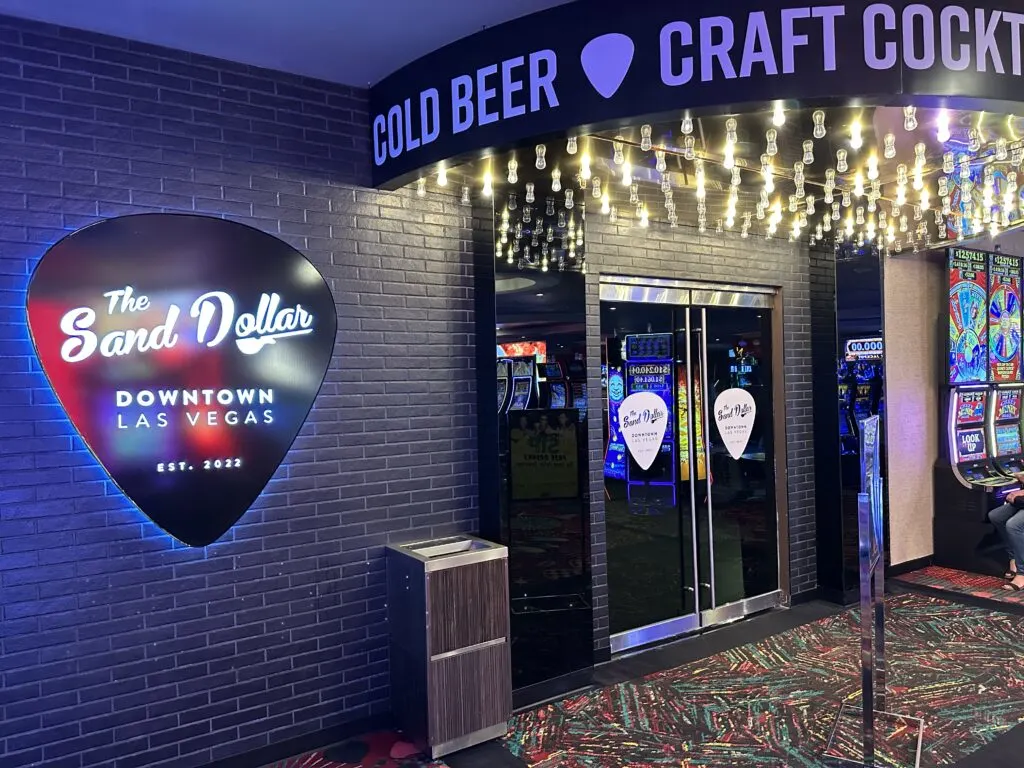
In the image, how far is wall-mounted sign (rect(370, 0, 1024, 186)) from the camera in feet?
8.20

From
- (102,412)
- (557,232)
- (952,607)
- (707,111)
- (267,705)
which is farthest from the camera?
(952,607)

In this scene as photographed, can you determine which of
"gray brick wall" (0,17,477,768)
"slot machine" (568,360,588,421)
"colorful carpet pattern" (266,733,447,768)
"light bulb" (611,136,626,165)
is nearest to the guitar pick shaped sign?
"gray brick wall" (0,17,477,768)

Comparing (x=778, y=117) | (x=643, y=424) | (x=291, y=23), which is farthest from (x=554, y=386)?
(x=291, y=23)

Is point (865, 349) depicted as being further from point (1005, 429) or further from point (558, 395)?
point (558, 395)

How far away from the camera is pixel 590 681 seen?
4.23 meters

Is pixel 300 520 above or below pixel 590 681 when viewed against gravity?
above

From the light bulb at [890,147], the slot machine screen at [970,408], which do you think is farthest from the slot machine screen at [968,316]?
the light bulb at [890,147]

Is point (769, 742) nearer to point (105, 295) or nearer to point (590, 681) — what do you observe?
point (590, 681)

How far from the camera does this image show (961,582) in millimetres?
5980

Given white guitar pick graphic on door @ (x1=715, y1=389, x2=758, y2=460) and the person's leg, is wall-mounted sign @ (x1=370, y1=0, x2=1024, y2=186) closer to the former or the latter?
white guitar pick graphic on door @ (x1=715, y1=389, x2=758, y2=460)

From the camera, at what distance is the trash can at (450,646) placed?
3.33 metres

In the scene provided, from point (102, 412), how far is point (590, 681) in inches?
120

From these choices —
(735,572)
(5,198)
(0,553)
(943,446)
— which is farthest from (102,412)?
(943,446)

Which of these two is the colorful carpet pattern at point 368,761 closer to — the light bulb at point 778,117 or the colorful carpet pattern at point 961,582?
the light bulb at point 778,117
